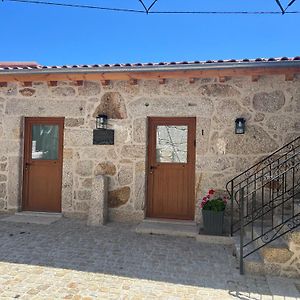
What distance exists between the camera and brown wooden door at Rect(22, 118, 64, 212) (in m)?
6.16

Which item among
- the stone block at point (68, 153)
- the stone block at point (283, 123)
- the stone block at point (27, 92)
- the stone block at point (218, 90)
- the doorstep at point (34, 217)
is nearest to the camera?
the stone block at point (283, 123)

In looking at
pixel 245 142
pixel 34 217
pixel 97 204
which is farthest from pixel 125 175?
pixel 245 142

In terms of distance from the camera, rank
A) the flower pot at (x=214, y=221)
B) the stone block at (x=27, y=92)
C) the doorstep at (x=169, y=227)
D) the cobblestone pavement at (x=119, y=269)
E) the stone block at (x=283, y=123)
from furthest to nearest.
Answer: the stone block at (x=27, y=92) < the stone block at (x=283, y=123) < the doorstep at (x=169, y=227) < the flower pot at (x=214, y=221) < the cobblestone pavement at (x=119, y=269)

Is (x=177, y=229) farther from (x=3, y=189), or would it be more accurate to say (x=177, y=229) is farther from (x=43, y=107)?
(x=3, y=189)

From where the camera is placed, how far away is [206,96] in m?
5.48

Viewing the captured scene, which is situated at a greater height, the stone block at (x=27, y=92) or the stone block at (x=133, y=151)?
the stone block at (x=27, y=92)

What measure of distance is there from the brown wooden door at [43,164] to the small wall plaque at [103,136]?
0.81 metres

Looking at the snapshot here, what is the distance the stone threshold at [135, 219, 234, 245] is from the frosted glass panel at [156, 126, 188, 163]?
3.88ft

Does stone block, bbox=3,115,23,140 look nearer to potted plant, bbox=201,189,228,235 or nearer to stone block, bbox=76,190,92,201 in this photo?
stone block, bbox=76,190,92,201

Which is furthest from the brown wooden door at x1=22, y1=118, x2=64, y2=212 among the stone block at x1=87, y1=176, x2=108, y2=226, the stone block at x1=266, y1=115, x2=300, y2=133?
the stone block at x1=266, y1=115, x2=300, y2=133

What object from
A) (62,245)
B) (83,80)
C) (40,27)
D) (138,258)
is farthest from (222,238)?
(40,27)

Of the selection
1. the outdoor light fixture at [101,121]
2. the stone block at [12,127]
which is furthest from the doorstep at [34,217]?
the outdoor light fixture at [101,121]

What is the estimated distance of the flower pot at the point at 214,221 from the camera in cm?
482

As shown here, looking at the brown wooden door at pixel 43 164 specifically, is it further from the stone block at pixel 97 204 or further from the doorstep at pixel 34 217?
the stone block at pixel 97 204
